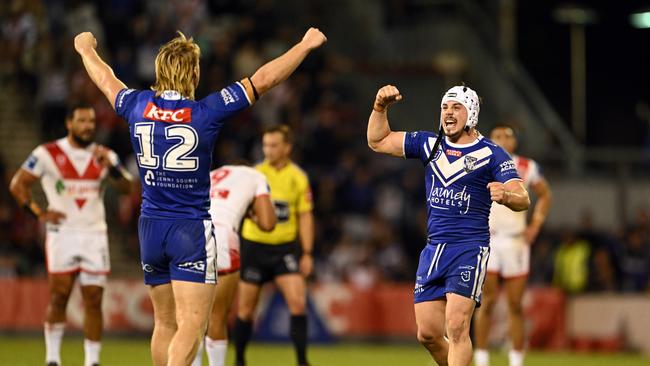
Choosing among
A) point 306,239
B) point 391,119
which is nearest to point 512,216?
point 306,239

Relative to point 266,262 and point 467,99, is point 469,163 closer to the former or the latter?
point 467,99

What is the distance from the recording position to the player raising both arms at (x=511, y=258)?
15.3m

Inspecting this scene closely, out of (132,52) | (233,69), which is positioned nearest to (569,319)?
(233,69)

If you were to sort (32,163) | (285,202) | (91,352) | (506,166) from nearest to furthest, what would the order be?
1. (506,166)
2. (91,352)
3. (32,163)
4. (285,202)

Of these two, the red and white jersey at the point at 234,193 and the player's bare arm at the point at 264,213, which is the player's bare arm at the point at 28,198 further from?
the player's bare arm at the point at 264,213

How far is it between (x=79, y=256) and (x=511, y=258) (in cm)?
510

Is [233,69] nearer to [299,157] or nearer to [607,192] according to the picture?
[299,157]

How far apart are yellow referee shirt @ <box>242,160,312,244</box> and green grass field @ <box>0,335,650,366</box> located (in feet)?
8.38

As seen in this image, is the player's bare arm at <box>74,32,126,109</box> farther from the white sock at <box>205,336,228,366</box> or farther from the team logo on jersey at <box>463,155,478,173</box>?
the white sock at <box>205,336,228,366</box>

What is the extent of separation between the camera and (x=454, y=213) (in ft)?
36.6

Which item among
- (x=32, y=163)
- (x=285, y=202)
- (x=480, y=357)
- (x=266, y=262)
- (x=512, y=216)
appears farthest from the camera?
(x=512, y=216)

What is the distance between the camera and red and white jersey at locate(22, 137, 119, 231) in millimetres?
14102

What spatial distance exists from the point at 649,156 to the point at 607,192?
1.00m

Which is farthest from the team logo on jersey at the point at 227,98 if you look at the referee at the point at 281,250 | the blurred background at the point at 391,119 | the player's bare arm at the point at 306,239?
the blurred background at the point at 391,119
